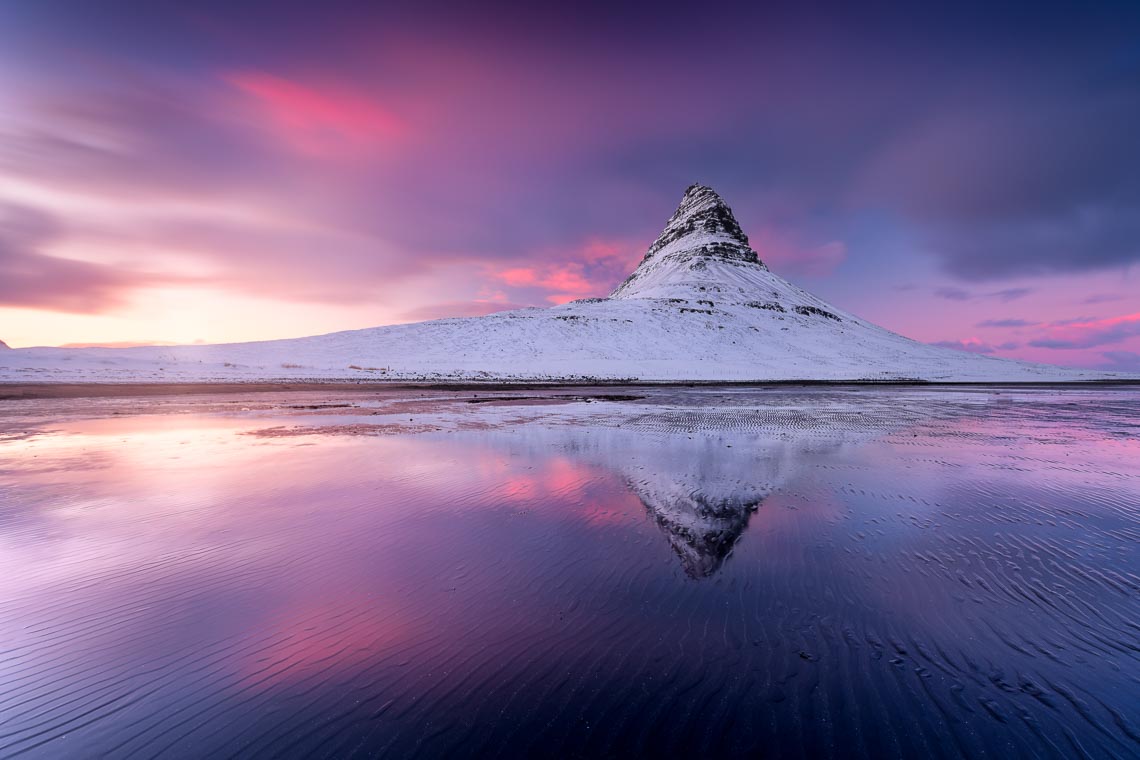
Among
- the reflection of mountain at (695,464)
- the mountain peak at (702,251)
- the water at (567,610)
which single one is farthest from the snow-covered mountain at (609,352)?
the water at (567,610)

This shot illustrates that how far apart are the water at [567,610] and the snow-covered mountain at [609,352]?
5224 cm

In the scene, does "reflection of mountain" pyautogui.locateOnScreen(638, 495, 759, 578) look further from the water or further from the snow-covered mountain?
the snow-covered mountain

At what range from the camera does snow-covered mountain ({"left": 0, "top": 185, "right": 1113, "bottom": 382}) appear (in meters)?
60.9

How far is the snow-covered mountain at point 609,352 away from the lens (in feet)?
200

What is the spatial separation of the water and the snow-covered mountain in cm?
5224

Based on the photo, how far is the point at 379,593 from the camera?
232 inches

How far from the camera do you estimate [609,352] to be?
8675cm

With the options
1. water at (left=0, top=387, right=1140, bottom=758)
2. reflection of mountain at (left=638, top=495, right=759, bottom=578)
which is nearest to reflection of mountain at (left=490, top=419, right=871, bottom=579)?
reflection of mountain at (left=638, top=495, right=759, bottom=578)

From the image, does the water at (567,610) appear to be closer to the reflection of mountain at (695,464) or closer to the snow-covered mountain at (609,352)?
the reflection of mountain at (695,464)

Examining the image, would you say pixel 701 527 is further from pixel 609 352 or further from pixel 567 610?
pixel 609 352

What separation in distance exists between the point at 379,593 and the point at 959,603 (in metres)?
6.92

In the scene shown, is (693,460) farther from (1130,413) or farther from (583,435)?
(1130,413)

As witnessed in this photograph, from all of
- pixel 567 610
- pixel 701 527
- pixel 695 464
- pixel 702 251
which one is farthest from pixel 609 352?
pixel 702 251

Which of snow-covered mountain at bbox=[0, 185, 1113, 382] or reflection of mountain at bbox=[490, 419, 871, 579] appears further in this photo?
snow-covered mountain at bbox=[0, 185, 1113, 382]
